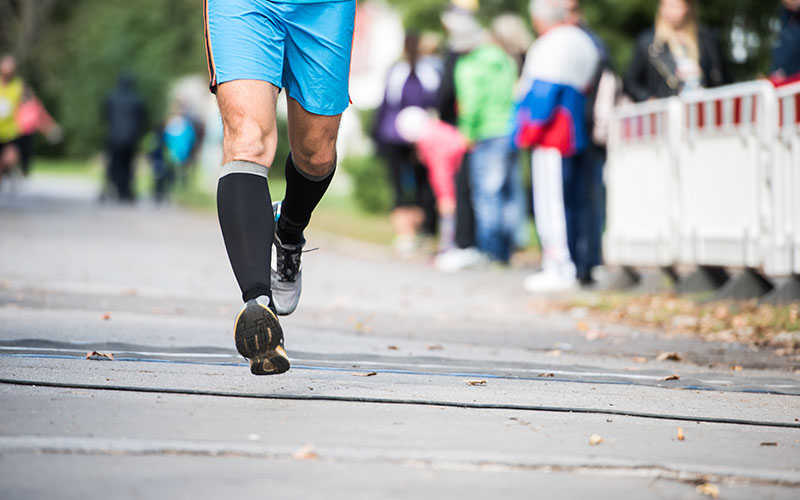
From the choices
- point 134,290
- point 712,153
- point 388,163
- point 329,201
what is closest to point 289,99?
point 134,290

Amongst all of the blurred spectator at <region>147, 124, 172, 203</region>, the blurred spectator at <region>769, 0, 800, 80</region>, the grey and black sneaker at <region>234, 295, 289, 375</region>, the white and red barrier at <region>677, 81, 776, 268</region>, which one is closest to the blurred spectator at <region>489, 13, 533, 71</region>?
the blurred spectator at <region>769, 0, 800, 80</region>

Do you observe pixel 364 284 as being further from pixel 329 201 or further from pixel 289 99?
pixel 329 201

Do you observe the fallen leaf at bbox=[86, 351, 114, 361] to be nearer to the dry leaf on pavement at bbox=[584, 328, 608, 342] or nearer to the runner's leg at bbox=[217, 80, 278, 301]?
the runner's leg at bbox=[217, 80, 278, 301]

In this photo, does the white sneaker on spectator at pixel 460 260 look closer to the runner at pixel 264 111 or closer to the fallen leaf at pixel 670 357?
the fallen leaf at pixel 670 357

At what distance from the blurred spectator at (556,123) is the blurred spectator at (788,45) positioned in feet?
4.70

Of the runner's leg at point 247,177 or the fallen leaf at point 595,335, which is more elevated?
the runner's leg at point 247,177

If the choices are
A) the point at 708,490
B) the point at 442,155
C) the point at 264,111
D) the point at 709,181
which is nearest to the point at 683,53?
the point at 709,181

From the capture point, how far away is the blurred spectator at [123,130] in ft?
84.2

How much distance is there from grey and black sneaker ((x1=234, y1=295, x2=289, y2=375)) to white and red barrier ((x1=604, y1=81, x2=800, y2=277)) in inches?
186

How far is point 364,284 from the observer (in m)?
10.6

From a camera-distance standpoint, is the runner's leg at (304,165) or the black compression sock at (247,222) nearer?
the black compression sock at (247,222)

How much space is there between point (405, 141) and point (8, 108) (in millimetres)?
7244

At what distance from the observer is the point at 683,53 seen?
34.0ft

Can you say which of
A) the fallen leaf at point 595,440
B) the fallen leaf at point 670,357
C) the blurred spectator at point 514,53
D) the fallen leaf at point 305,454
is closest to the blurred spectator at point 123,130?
the blurred spectator at point 514,53
